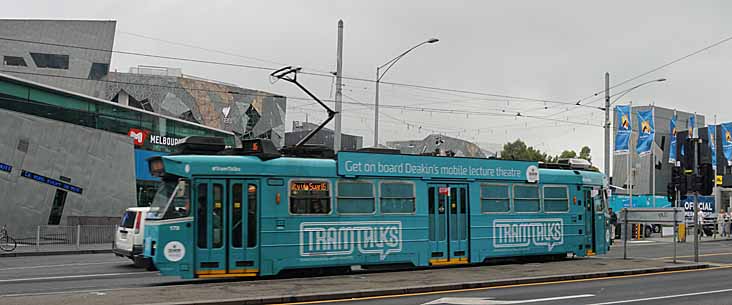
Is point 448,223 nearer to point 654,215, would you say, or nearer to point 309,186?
point 309,186

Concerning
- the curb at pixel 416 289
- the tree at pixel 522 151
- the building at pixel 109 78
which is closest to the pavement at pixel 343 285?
the curb at pixel 416 289

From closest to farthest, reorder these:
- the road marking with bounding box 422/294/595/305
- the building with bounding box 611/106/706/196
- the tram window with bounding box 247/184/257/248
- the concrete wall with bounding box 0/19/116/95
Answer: the road marking with bounding box 422/294/595/305 < the tram window with bounding box 247/184/257/248 < the concrete wall with bounding box 0/19/116/95 < the building with bounding box 611/106/706/196

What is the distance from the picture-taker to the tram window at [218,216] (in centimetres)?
1533

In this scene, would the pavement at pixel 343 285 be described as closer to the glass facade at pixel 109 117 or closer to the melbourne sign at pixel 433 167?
the melbourne sign at pixel 433 167

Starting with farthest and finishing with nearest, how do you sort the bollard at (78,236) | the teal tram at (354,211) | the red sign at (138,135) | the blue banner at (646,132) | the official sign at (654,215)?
the blue banner at (646,132) < the red sign at (138,135) < the bollard at (78,236) < the official sign at (654,215) < the teal tram at (354,211)

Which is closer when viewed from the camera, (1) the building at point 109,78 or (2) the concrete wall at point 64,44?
(2) the concrete wall at point 64,44

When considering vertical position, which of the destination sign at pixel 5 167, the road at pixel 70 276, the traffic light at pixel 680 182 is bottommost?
the road at pixel 70 276

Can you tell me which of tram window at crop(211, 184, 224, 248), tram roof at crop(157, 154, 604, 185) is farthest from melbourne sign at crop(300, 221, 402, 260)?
tram window at crop(211, 184, 224, 248)

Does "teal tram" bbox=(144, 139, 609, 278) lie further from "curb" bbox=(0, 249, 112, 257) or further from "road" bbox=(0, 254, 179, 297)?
"curb" bbox=(0, 249, 112, 257)

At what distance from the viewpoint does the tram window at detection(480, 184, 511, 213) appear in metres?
19.4

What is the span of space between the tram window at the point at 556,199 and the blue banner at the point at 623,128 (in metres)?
25.2

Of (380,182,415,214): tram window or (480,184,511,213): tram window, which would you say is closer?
(380,182,415,214): tram window

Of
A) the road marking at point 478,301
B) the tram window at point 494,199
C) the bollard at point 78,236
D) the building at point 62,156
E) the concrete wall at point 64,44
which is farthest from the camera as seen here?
the concrete wall at point 64,44

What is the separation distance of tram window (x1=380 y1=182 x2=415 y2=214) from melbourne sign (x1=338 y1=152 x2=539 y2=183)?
0.27 metres
